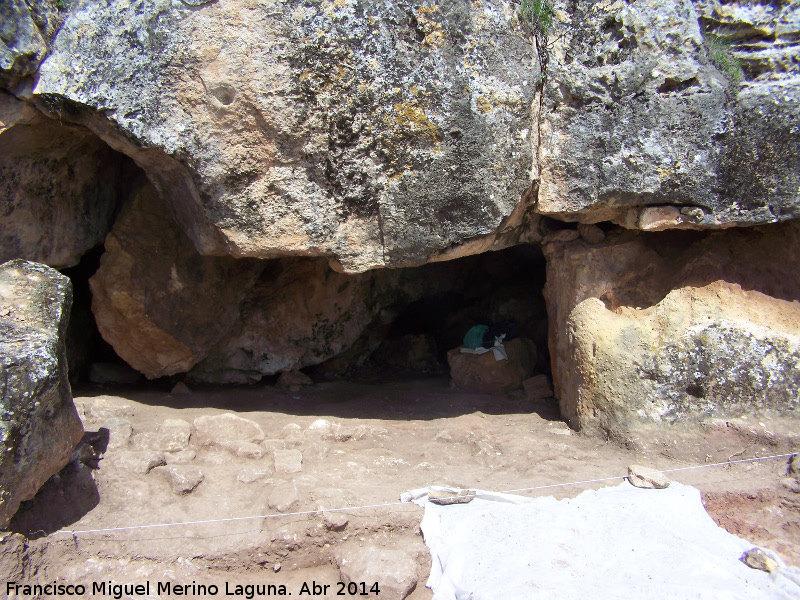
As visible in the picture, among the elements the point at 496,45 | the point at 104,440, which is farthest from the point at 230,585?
the point at 496,45

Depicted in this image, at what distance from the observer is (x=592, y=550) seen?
88.5 inches

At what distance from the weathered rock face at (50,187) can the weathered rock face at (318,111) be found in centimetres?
30

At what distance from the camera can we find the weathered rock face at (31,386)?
79.7 inches

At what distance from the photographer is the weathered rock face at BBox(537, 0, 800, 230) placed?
115 inches

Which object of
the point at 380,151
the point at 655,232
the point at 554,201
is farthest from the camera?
the point at 655,232

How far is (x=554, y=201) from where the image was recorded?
3092 mm

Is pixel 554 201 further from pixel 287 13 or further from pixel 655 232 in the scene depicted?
pixel 287 13

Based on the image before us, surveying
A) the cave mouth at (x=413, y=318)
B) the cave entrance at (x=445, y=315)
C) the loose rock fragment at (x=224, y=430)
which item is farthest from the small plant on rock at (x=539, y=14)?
the loose rock fragment at (x=224, y=430)

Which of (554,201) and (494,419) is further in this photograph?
(494,419)

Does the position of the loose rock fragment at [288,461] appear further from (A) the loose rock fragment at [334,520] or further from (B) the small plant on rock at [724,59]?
(B) the small plant on rock at [724,59]

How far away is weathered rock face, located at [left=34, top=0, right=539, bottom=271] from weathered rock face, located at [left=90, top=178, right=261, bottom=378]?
0.54 metres

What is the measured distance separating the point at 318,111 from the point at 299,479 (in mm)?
1661

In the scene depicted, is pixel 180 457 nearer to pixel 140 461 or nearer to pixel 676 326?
pixel 140 461

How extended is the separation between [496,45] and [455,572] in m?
2.34
